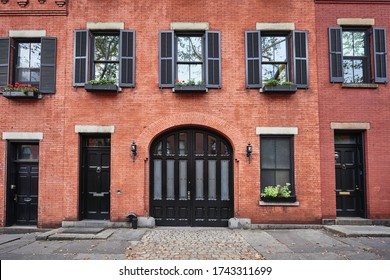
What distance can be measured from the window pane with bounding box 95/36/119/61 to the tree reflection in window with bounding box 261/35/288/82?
17.3ft

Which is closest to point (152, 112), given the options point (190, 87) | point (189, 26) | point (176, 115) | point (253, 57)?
point (176, 115)

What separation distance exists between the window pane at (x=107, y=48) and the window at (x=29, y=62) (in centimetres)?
150

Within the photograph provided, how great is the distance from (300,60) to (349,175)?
4.45 meters

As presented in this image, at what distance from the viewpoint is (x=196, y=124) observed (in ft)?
32.9

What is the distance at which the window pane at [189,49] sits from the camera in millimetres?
10445

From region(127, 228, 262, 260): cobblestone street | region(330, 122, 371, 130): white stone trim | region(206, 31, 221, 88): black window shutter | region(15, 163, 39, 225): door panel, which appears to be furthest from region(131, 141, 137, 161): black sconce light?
region(330, 122, 371, 130): white stone trim

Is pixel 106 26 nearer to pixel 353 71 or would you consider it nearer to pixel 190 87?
pixel 190 87

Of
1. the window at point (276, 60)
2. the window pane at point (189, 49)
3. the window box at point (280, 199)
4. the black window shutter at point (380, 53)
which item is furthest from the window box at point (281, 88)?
the window box at point (280, 199)

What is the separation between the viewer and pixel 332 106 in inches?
402

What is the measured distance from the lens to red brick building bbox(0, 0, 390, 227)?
9945 mm

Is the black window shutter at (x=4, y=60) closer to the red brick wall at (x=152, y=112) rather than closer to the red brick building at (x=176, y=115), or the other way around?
the red brick building at (x=176, y=115)

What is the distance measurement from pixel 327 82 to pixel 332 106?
870 millimetres
